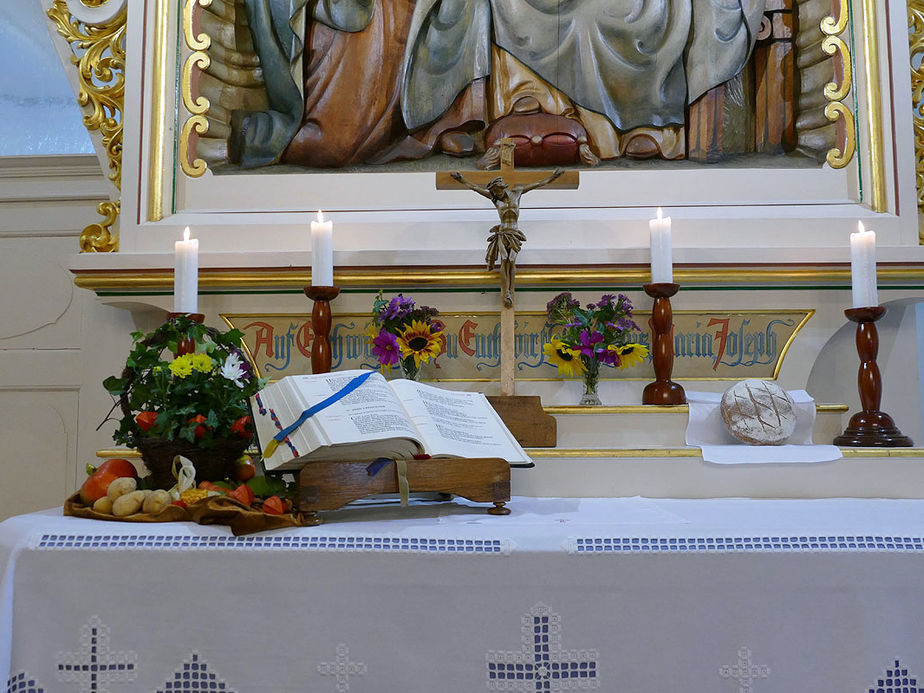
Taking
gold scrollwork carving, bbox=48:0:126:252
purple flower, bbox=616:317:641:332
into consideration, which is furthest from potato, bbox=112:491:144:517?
gold scrollwork carving, bbox=48:0:126:252

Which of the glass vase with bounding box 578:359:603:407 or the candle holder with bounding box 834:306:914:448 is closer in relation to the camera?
the candle holder with bounding box 834:306:914:448

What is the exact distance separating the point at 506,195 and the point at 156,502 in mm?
1122

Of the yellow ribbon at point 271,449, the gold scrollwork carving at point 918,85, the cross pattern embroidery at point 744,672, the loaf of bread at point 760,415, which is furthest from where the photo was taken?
the gold scrollwork carving at point 918,85

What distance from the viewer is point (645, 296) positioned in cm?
248

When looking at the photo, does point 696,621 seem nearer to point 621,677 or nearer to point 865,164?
point 621,677

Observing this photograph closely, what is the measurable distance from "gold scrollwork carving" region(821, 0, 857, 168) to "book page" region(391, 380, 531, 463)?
150cm

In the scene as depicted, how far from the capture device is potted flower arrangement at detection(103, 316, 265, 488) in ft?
5.27

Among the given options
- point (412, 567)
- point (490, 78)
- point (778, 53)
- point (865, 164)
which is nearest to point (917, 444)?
point (865, 164)

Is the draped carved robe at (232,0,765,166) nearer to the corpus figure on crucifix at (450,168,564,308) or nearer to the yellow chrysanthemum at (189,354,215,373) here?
the corpus figure on crucifix at (450,168,564,308)

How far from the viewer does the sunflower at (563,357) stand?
7.29ft

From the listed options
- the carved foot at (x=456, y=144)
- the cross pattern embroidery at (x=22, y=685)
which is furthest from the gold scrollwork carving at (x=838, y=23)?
the cross pattern embroidery at (x=22, y=685)

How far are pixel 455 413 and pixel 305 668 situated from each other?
1.89ft

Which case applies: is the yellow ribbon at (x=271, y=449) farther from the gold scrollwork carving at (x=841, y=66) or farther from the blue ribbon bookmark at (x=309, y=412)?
the gold scrollwork carving at (x=841, y=66)

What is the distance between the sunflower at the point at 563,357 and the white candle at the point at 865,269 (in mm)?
700
